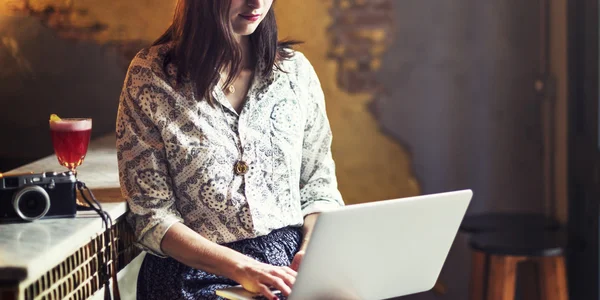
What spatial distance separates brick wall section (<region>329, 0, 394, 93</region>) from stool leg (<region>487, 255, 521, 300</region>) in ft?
2.67

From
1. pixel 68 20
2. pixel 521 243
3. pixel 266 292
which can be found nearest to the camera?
pixel 266 292

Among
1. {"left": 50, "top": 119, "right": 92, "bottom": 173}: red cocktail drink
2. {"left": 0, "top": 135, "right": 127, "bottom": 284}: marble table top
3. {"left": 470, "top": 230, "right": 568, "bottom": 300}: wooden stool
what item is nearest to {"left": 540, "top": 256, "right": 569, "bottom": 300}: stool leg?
{"left": 470, "top": 230, "right": 568, "bottom": 300}: wooden stool

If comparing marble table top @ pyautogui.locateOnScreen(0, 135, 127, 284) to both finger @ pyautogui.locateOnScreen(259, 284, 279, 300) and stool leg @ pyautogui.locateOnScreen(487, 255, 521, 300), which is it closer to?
finger @ pyautogui.locateOnScreen(259, 284, 279, 300)

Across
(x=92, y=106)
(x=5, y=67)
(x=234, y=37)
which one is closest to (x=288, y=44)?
(x=234, y=37)

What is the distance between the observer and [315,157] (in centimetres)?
188

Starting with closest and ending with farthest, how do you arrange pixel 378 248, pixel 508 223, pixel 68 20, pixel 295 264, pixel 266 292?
pixel 378 248 → pixel 266 292 → pixel 295 264 → pixel 508 223 → pixel 68 20

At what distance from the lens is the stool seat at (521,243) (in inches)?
90.8

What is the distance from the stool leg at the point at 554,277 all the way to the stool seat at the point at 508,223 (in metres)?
0.11

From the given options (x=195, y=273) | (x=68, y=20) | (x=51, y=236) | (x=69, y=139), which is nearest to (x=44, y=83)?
(x=68, y=20)

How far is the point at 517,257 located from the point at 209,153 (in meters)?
1.13

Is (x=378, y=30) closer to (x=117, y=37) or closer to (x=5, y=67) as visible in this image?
(x=117, y=37)

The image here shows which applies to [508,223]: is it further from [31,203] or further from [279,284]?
[31,203]

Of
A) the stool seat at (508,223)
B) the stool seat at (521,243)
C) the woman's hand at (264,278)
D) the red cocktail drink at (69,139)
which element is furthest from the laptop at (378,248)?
the stool seat at (508,223)

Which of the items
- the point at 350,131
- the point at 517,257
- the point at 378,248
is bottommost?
the point at 517,257
